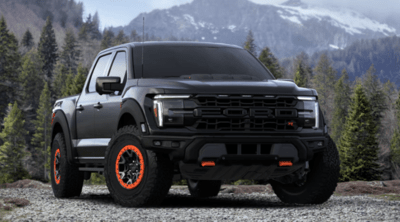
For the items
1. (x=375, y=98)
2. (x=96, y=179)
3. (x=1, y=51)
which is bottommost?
(x=96, y=179)

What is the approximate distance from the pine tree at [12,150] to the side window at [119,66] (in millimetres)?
53788

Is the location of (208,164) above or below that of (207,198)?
above

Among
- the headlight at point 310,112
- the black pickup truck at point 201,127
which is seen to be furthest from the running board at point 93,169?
the headlight at point 310,112

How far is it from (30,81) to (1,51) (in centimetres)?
3015

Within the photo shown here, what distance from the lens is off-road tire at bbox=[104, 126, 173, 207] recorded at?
657cm

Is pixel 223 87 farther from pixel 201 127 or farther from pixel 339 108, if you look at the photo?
pixel 339 108

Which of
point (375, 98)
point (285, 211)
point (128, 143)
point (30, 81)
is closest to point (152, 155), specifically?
point (128, 143)

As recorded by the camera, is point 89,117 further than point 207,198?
No

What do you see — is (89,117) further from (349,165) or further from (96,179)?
(96,179)

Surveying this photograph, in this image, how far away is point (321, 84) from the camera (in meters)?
102

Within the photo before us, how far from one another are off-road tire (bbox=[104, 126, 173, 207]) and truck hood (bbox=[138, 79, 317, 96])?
663mm

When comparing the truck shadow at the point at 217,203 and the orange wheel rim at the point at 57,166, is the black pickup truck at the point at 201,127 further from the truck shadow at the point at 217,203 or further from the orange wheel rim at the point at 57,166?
the orange wheel rim at the point at 57,166

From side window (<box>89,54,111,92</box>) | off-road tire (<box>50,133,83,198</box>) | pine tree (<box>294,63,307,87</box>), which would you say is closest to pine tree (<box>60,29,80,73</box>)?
pine tree (<box>294,63,307,87</box>)

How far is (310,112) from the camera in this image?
698cm
